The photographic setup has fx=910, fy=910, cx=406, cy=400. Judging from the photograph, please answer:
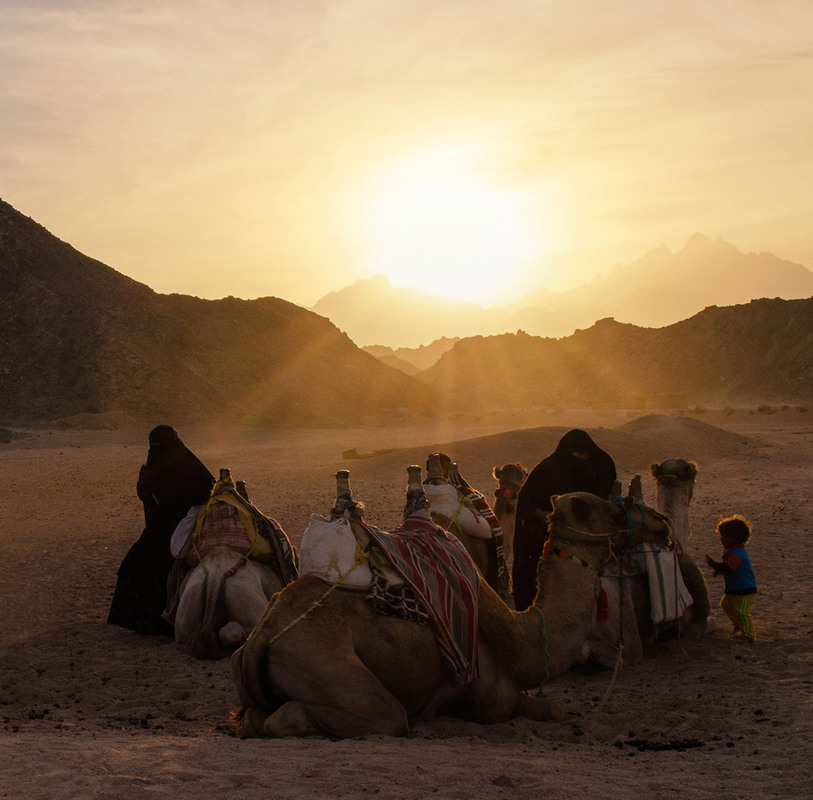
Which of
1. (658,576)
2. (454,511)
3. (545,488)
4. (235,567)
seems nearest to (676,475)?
(545,488)

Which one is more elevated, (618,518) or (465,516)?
(618,518)

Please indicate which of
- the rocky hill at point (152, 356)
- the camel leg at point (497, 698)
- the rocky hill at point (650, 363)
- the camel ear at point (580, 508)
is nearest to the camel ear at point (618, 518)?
the camel ear at point (580, 508)

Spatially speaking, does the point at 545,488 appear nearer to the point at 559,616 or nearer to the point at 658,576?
the point at 658,576

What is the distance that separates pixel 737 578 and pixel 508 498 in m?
2.72

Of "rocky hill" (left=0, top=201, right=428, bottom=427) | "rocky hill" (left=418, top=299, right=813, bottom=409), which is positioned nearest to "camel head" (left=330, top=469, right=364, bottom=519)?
"rocky hill" (left=0, top=201, right=428, bottom=427)

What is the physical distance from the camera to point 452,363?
92.4 metres

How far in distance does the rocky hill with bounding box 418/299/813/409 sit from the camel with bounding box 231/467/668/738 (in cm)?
6233

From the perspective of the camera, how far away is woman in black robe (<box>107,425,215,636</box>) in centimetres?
880

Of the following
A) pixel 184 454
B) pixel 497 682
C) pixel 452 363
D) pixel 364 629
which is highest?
pixel 452 363

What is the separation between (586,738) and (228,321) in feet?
224

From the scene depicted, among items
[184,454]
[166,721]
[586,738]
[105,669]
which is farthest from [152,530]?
[586,738]

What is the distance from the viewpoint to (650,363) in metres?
83.9

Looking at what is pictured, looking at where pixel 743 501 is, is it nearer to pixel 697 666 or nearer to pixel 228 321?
pixel 697 666

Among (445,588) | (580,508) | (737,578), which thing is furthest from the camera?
(737,578)
